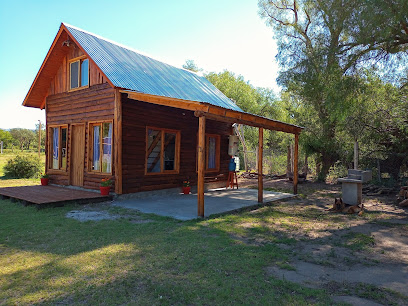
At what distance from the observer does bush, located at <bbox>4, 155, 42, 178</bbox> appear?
50.2 ft

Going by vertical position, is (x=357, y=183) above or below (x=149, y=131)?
below


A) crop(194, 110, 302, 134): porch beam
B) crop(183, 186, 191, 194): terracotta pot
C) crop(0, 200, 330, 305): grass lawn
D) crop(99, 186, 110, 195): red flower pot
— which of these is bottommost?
crop(0, 200, 330, 305): grass lawn

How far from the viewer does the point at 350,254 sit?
4.59 m

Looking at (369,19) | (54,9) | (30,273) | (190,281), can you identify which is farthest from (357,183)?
(54,9)

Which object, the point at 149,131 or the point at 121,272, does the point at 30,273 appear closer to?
→ the point at 121,272

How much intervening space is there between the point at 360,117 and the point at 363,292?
422 inches

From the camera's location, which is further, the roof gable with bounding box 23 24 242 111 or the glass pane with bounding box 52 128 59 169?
the glass pane with bounding box 52 128 59 169

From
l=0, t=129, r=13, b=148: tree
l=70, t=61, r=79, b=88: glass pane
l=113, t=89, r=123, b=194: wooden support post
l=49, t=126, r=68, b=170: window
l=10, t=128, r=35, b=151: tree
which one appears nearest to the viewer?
l=113, t=89, r=123, b=194: wooden support post

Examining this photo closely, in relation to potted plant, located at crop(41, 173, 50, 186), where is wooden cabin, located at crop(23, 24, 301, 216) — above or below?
above

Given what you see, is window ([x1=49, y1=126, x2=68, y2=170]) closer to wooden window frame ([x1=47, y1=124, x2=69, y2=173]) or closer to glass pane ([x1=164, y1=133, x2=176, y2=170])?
wooden window frame ([x1=47, y1=124, x2=69, y2=173])

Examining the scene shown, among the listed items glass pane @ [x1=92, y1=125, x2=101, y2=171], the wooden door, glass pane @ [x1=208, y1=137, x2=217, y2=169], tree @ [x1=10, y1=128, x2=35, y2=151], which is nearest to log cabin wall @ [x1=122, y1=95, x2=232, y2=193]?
glass pane @ [x1=208, y1=137, x2=217, y2=169]

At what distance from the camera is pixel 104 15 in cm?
1191

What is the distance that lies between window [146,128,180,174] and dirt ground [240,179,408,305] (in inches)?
166

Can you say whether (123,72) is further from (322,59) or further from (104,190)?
(322,59)
